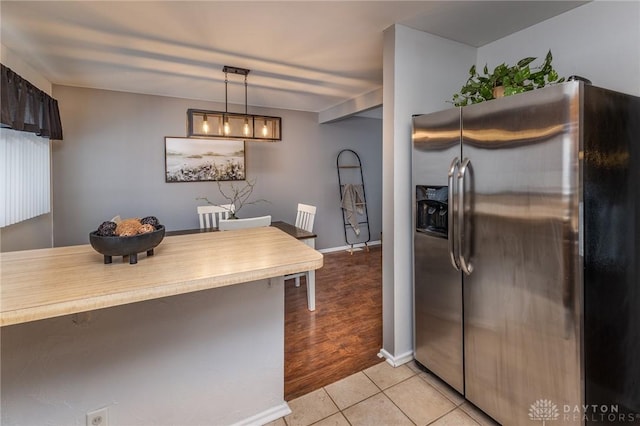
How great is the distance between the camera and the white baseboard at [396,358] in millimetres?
2149

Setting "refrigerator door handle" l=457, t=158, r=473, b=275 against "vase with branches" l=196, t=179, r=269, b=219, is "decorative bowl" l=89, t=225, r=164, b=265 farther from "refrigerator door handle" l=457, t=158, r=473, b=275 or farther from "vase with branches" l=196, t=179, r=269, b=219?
"vase with branches" l=196, t=179, r=269, b=219

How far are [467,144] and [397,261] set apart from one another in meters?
0.94

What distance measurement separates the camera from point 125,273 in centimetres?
104

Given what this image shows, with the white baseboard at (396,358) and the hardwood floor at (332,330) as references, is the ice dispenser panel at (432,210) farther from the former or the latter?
the hardwood floor at (332,330)

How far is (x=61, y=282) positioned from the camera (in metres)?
0.94

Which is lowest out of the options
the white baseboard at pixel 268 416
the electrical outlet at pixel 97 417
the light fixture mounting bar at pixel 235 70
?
the white baseboard at pixel 268 416

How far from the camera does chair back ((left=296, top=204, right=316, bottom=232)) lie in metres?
3.70

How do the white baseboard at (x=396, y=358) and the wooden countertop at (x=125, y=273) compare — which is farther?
the white baseboard at (x=396, y=358)

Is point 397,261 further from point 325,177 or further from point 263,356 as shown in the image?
point 325,177

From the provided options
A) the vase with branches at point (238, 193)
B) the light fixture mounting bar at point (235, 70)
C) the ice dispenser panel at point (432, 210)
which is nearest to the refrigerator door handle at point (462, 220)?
the ice dispenser panel at point (432, 210)

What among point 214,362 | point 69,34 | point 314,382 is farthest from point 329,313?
point 69,34

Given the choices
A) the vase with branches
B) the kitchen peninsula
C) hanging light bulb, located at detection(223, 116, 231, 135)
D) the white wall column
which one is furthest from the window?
the white wall column

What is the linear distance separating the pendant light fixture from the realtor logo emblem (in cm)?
278

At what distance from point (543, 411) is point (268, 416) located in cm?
139
